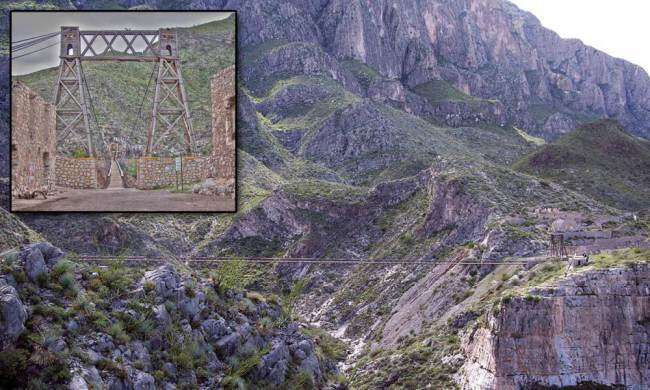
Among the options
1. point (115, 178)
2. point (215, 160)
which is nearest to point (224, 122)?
point (215, 160)

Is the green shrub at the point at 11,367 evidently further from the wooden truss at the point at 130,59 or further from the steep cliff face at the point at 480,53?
the steep cliff face at the point at 480,53

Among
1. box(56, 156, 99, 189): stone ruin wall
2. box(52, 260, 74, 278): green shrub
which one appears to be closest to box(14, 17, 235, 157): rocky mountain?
box(56, 156, 99, 189): stone ruin wall

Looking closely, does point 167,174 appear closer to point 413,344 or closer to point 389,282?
point 413,344

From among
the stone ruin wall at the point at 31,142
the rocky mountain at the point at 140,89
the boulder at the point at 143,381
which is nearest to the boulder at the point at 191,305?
the boulder at the point at 143,381

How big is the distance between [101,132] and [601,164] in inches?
2797

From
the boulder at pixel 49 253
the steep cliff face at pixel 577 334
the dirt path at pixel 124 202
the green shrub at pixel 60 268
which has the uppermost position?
the dirt path at pixel 124 202

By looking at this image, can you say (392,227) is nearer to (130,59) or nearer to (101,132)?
(101,132)

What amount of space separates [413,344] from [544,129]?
10623 centimetres

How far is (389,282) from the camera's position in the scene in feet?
193

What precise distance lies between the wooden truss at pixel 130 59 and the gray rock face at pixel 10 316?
459 cm

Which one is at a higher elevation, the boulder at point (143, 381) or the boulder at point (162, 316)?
the boulder at point (162, 316)

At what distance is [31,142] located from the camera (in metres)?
16.7

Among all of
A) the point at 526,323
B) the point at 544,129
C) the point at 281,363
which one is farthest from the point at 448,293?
the point at 544,129

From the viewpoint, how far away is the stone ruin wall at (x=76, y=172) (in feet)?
55.1
